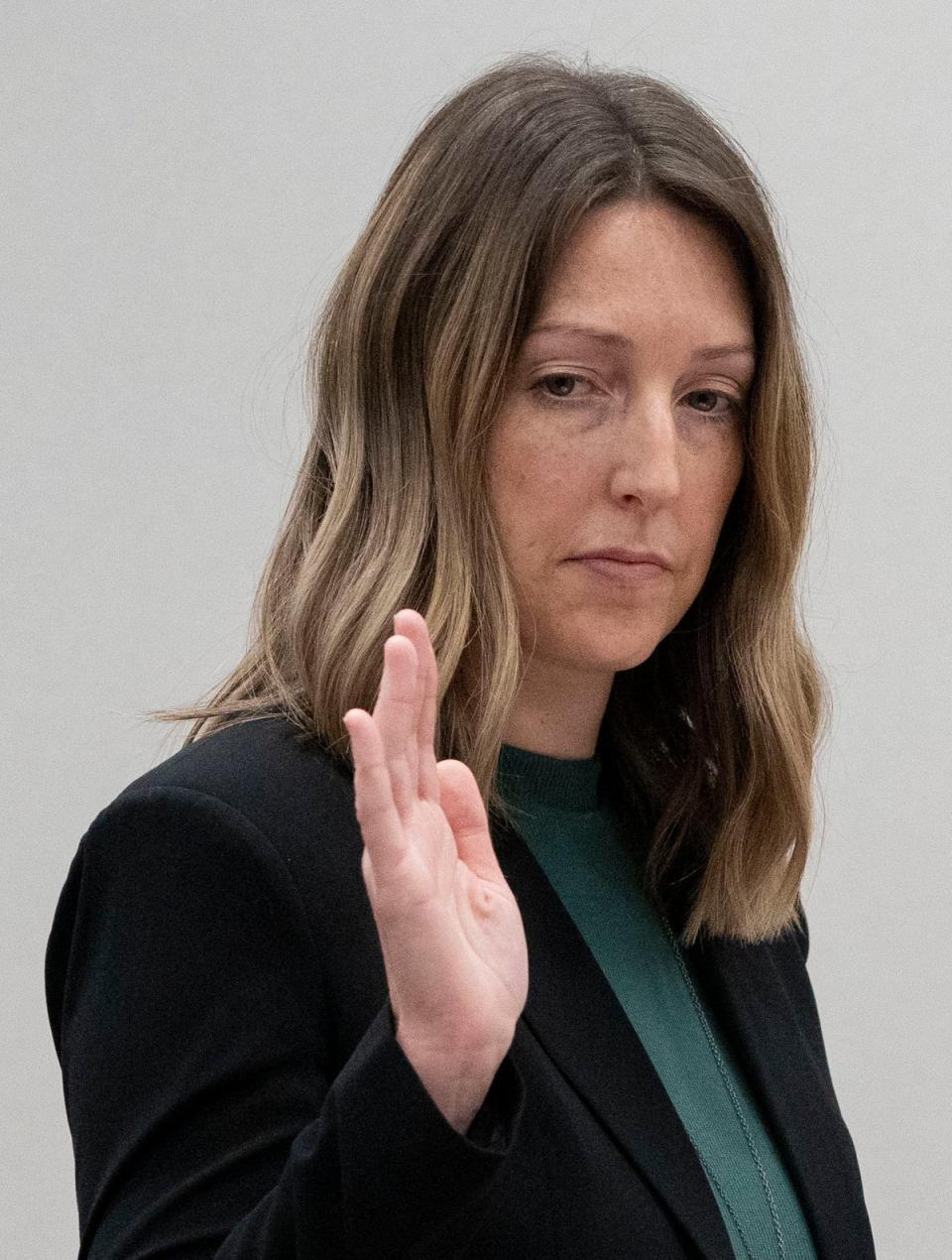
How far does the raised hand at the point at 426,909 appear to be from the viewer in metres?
0.94

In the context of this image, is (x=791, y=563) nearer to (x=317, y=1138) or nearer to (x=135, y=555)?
(x=317, y=1138)

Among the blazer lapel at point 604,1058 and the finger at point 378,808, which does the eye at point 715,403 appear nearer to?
the blazer lapel at point 604,1058

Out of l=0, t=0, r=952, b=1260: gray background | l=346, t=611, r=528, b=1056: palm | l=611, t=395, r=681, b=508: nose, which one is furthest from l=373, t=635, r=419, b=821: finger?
l=0, t=0, r=952, b=1260: gray background

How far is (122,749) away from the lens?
8.65ft

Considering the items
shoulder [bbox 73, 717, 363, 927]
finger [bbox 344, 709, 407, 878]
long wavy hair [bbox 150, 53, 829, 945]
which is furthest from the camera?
long wavy hair [bbox 150, 53, 829, 945]

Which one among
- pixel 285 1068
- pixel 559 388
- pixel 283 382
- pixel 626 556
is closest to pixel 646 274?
pixel 559 388

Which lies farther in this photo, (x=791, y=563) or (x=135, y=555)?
(x=135, y=555)

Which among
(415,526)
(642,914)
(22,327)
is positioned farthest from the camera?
(22,327)

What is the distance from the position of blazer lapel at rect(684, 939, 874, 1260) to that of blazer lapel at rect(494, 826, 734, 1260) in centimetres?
19

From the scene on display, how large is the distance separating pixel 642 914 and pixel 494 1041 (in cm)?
60

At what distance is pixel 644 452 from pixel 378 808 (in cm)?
54

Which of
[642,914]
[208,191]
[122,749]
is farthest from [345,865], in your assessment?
[208,191]

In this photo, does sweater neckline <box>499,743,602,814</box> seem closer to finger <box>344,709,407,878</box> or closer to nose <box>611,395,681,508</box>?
nose <box>611,395,681,508</box>

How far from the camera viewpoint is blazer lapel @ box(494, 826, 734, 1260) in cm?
127
